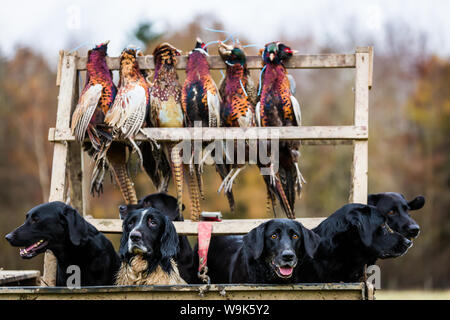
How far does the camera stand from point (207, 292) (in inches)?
147

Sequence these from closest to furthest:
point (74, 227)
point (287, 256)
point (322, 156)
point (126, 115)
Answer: point (287, 256)
point (74, 227)
point (126, 115)
point (322, 156)

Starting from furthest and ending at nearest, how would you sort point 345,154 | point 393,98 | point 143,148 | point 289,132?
point 393,98, point 345,154, point 143,148, point 289,132

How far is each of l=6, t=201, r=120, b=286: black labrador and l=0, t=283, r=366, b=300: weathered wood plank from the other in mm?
799

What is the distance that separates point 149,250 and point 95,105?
1.76 meters

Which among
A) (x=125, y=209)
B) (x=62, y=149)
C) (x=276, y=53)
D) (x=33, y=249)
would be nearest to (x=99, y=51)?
(x=62, y=149)

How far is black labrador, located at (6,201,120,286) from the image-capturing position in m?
4.50

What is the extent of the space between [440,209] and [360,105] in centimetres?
1918

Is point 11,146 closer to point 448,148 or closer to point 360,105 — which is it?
point 448,148

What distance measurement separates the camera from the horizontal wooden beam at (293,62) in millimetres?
5602

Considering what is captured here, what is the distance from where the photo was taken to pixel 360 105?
5359mm

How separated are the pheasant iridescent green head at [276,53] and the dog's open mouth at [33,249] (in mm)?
2793

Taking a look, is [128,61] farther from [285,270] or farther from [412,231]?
[412,231]
